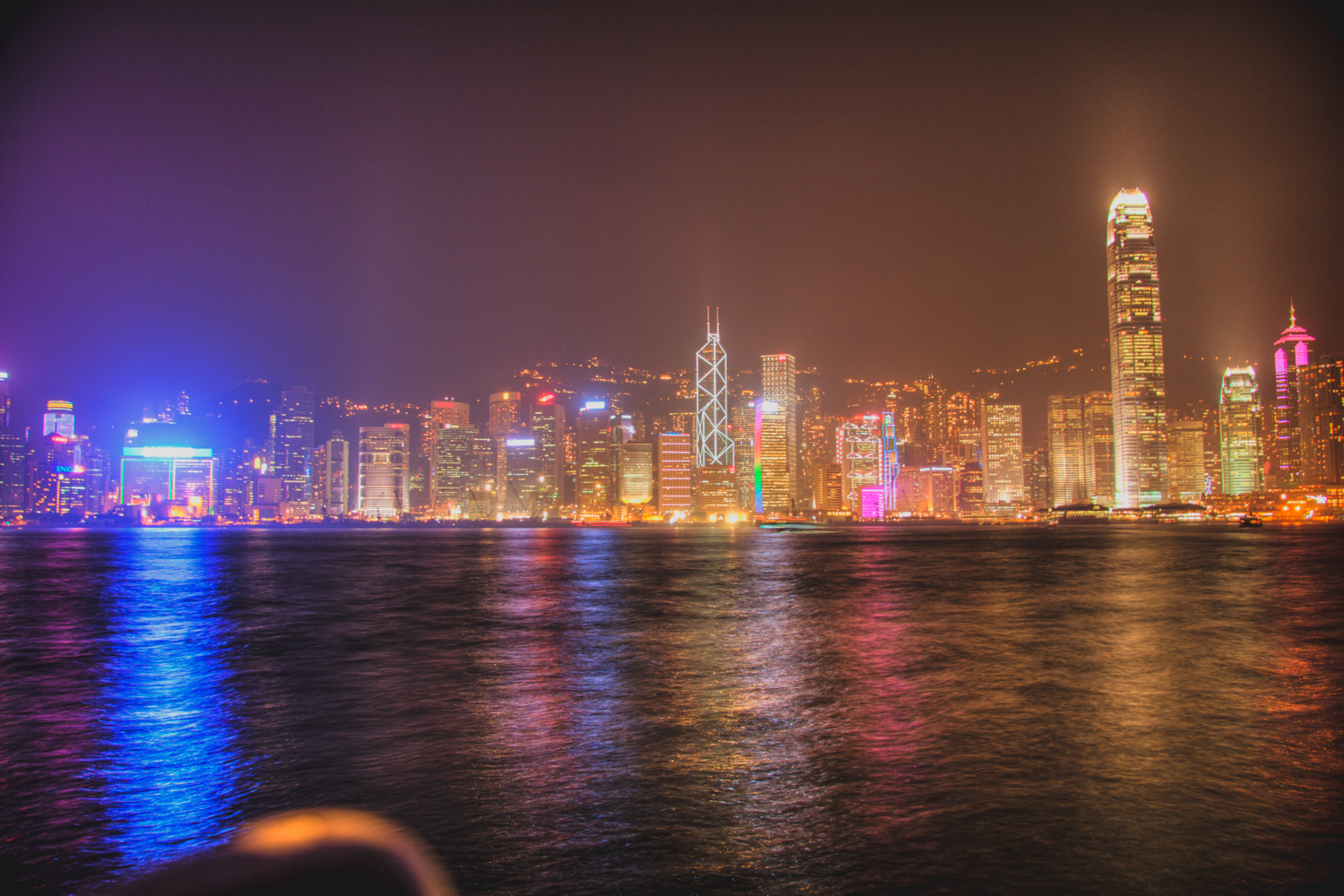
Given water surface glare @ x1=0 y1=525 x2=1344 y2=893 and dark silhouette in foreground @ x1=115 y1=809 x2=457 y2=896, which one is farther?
water surface glare @ x1=0 y1=525 x2=1344 y2=893

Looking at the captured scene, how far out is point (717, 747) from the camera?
9016mm

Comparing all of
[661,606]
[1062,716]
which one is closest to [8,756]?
[1062,716]

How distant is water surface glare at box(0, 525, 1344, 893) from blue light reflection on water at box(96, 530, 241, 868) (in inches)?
2.1

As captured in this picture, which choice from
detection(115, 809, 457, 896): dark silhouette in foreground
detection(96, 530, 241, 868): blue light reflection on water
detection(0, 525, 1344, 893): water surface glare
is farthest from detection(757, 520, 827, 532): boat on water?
detection(115, 809, 457, 896): dark silhouette in foreground

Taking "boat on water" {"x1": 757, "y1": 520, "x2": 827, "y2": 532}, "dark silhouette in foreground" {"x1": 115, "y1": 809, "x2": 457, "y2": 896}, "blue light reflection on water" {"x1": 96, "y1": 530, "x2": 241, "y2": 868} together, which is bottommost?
"boat on water" {"x1": 757, "y1": 520, "x2": 827, "y2": 532}

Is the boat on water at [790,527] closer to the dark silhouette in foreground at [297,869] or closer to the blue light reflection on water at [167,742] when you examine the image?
the blue light reflection on water at [167,742]

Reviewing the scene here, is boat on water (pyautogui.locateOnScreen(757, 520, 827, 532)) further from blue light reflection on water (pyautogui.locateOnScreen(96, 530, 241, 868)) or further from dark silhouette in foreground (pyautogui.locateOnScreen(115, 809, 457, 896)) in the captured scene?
dark silhouette in foreground (pyautogui.locateOnScreen(115, 809, 457, 896))

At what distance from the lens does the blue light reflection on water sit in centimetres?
663

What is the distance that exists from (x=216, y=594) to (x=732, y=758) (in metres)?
35.2

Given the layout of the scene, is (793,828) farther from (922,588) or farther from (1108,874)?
(922,588)

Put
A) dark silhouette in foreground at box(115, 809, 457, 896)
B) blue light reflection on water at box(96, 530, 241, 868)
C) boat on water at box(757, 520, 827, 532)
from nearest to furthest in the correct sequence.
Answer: dark silhouette in foreground at box(115, 809, 457, 896)
blue light reflection on water at box(96, 530, 241, 868)
boat on water at box(757, 520, 827, 532)

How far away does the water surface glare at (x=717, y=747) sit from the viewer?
228 inches

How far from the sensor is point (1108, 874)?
5.47 m

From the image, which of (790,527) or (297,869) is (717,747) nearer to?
(297,869)
